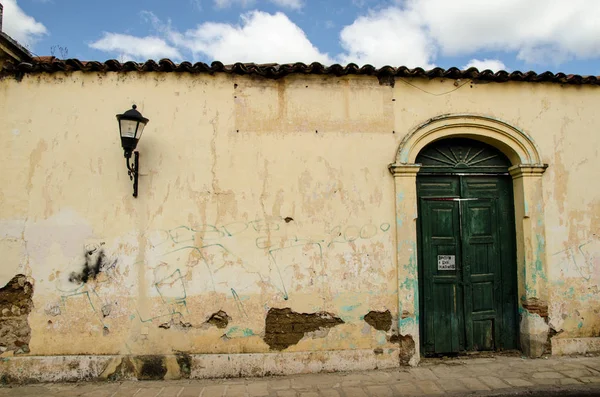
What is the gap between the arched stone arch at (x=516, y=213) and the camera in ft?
16.4

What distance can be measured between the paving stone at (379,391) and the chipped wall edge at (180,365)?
0.52 metres

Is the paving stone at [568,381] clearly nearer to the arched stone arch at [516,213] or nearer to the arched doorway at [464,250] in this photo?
the arched stone arch at [516,213]

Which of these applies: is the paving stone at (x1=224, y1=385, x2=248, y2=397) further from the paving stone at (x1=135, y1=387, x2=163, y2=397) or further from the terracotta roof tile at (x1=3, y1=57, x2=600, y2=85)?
the terracotta roof tile at (x1=3, y1=57, x2=600, y2=85)

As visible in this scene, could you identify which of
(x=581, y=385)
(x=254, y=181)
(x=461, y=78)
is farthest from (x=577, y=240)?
(x=254, y=181)

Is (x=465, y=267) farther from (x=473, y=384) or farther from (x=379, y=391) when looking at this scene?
(x=379, y=391)

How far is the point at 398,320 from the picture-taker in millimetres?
4949

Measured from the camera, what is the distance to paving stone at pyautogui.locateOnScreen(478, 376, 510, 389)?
427 cm

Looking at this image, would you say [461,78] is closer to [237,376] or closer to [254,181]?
[254,181]

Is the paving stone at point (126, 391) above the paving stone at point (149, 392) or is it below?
below

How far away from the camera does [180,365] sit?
467 cm

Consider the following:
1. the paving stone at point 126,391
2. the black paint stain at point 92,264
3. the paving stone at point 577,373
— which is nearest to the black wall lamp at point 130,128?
the black paint stain at point 92,264

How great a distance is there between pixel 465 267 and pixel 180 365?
157 inches

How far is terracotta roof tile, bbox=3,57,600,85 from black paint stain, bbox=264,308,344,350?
314 centimetres

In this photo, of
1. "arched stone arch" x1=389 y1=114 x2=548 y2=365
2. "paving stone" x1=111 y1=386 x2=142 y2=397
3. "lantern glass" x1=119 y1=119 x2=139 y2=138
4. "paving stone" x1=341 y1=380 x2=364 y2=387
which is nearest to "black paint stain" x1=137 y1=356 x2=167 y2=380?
"paving stone" x1=111 y1=386 x2=142 y2=397
